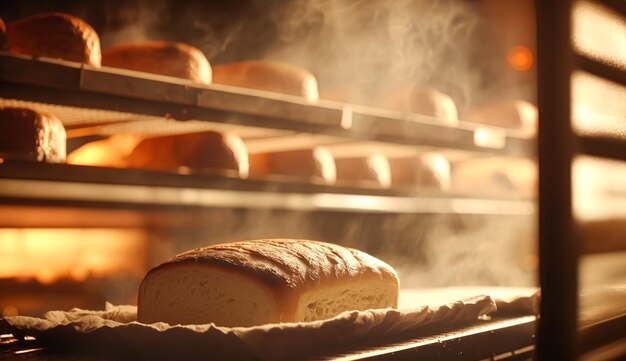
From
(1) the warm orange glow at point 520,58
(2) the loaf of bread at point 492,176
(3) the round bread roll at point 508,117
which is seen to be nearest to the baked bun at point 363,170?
(2) the loaf of bread at point 492,176

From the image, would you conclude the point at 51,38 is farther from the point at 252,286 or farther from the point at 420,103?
the point at 420,103

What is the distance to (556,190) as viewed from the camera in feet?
2.40

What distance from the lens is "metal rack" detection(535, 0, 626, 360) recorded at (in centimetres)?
73

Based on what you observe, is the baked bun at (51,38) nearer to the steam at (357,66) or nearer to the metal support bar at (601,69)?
the steam at (357,66)

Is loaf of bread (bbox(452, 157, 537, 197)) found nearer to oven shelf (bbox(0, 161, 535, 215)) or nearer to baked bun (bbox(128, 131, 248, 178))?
oven shelf (bbox(0, 161, 535, 215))

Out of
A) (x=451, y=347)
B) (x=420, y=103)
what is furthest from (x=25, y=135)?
(x=420, y=103)

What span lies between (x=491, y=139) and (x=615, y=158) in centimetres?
200

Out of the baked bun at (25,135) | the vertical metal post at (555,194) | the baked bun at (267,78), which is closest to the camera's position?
the vertical metal post at (555,194)

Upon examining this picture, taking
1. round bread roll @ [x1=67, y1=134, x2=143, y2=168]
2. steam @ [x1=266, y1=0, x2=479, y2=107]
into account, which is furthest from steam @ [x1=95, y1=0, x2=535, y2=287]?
round bread roll @ [x1=67, y1=134, x2=143, y2=168]

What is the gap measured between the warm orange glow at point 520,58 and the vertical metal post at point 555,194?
14.2 feet

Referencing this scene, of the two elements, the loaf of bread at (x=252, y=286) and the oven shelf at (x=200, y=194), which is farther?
the oven shelf at (x=200, y=194)

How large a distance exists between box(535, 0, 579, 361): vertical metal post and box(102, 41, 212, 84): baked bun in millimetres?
1374

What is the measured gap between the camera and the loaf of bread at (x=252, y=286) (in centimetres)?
115

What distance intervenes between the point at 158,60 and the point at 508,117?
163 centimetres
